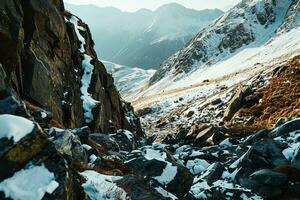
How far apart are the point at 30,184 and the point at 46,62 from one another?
23057 mm

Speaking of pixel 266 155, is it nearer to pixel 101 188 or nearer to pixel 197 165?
pixel 197 165

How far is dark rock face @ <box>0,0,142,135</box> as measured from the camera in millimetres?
24641

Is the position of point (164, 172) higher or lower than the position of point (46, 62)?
higher

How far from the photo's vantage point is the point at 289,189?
21844 millimetres

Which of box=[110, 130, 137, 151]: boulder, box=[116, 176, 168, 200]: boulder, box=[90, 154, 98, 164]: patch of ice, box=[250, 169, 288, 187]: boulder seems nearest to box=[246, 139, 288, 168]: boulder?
box=[250, 169, 288, 187]: boulder

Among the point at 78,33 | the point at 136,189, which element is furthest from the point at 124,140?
the point at 136,189

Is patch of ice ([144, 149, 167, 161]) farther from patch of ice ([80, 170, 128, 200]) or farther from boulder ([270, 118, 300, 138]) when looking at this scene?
boulder ([270, 118, 300, 138])

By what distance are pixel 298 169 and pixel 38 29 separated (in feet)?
71.8

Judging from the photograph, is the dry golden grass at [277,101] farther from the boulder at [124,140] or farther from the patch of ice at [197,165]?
the patch of ice at [197,165]

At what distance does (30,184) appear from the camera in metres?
10.2

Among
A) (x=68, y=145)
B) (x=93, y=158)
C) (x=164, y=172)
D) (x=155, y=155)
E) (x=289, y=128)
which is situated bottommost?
(x=289, y=128)

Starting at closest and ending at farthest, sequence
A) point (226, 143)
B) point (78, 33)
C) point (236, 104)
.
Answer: point (226, 143) < point (78, 33) < point (236, 104)

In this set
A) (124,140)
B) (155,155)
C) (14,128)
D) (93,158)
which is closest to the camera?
(14,128)

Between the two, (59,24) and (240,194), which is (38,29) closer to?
(59,24)
